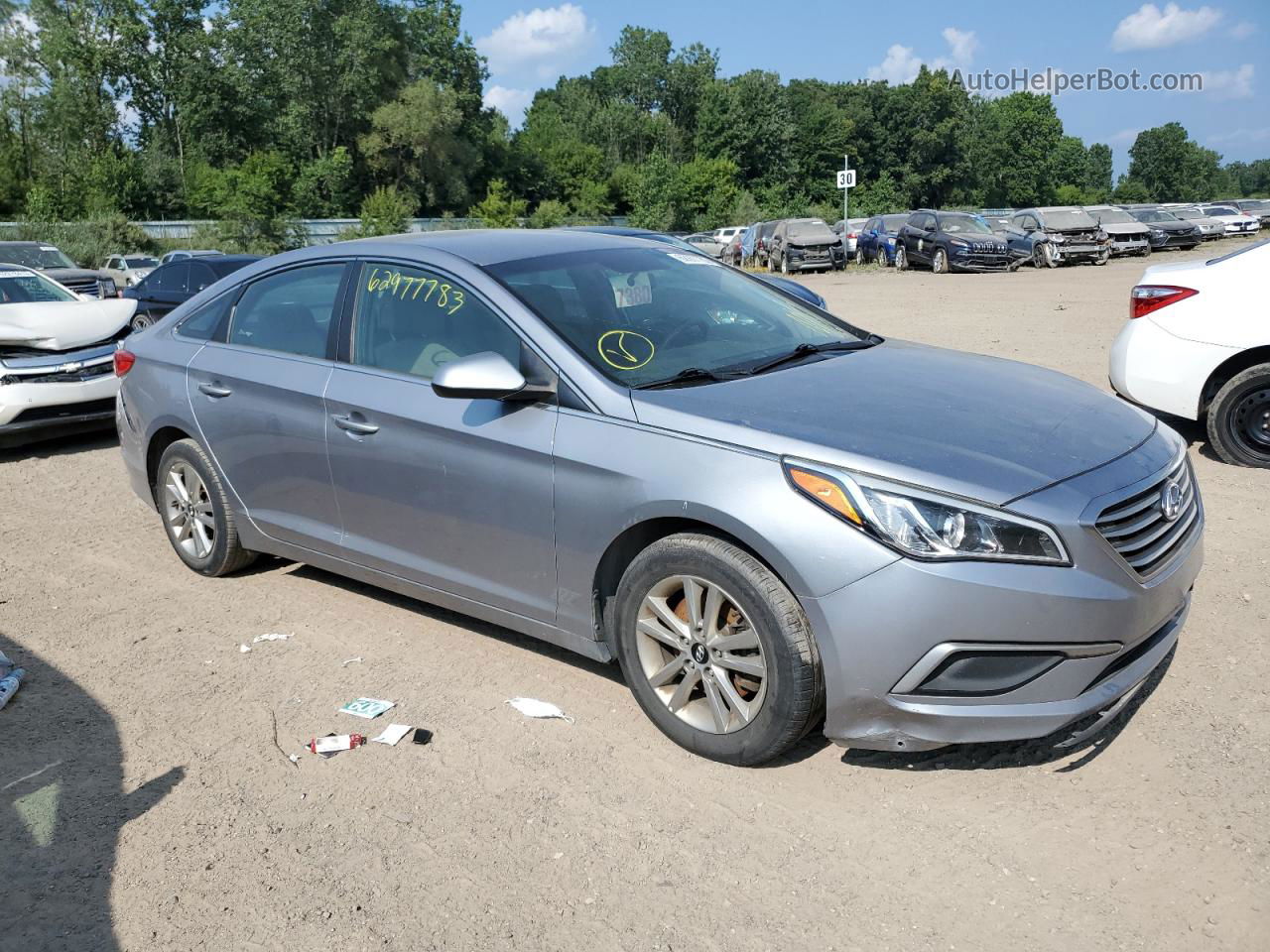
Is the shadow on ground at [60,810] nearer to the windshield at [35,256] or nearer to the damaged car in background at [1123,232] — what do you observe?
the windshield at [35,256]

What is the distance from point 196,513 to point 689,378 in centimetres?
291

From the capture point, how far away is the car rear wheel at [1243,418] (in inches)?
265

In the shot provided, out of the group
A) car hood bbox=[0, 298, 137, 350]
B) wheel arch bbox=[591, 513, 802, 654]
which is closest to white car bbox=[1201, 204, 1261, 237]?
car hood bbox=[0, 298, 137, 350]

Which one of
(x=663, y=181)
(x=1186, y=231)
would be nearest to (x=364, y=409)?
(x=1186, y=231)

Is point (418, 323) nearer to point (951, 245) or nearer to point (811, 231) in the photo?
point (951, 245)

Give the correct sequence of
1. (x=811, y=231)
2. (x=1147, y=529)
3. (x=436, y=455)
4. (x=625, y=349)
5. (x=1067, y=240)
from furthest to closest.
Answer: (x=811, y=231), (x=1067, y=240), (x=436, y=455), (x=625, y=349), (x=1147, y=529)

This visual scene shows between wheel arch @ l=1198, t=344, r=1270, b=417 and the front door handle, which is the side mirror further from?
wheel arch @ l=1198, t=344, r=1270, b=417

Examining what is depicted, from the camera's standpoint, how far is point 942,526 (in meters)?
3.07

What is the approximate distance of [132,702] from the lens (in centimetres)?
421

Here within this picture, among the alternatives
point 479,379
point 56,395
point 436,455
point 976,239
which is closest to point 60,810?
point 436,455

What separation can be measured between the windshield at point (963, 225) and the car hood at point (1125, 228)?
3832mm

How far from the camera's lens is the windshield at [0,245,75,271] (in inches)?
791

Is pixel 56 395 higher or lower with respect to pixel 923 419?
lower

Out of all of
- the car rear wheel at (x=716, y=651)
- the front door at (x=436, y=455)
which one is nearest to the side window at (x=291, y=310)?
the front door at (x=436, y=455)
